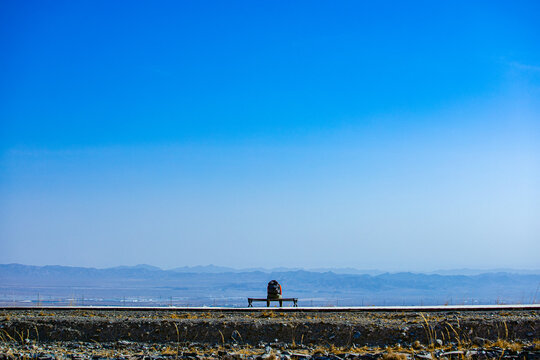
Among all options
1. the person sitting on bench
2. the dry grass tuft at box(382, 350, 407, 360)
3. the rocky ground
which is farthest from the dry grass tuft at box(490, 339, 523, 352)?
the person sitting on bench

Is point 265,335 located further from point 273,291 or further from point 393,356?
point 273,291

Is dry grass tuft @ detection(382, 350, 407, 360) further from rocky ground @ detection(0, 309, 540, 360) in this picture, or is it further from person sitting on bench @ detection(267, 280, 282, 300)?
person sitting on bench @ detection(267, 280, 282, 300)

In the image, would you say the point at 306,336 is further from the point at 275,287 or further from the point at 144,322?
the point at 275,287

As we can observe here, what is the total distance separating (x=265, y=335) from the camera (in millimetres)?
18500

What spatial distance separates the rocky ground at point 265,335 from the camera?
53.7 ft

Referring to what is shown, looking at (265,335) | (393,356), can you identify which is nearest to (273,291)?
(265,335)

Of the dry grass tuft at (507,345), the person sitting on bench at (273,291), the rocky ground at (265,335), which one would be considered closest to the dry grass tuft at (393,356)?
the rocky ground at (265,335)

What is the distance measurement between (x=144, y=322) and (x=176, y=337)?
1490 mm

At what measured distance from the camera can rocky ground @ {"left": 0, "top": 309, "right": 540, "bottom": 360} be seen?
1636 centimetres

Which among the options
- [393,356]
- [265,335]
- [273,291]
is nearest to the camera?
[393,356]

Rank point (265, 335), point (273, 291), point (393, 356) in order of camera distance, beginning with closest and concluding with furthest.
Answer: point (393, 356)
point (265, 335)
point (273, 291)

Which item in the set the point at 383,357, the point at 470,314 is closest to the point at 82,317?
the point at 383,357

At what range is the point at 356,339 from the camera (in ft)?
58.6

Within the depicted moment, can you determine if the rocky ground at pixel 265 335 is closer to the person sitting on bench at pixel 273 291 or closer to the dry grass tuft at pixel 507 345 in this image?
the dry grass tuft at pixel 507 345
